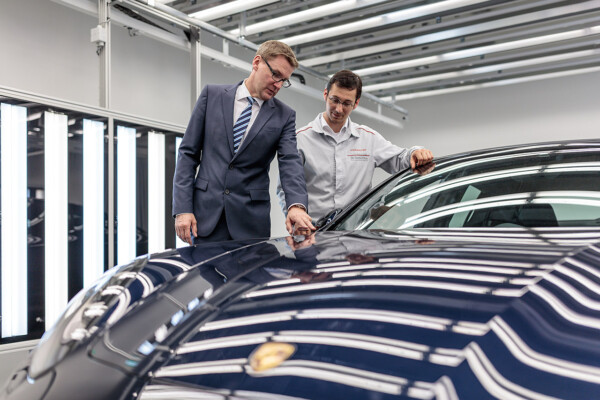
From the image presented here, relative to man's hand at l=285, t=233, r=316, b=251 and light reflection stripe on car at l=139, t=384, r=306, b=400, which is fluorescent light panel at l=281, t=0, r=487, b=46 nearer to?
man's hand at l=285, t=233, r=316, b=251

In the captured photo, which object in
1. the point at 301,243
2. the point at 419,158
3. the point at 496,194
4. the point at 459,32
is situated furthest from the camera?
the point at 459,32

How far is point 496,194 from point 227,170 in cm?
106

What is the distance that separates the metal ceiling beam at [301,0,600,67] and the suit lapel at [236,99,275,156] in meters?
3.52

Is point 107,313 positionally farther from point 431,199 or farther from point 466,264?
point 431,199

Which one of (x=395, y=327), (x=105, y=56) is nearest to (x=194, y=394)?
(x=395, y=327)

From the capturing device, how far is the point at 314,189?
2479mm

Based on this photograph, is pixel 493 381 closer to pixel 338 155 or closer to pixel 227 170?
pixel 227 170

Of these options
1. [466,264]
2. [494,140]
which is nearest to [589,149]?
[466,264]

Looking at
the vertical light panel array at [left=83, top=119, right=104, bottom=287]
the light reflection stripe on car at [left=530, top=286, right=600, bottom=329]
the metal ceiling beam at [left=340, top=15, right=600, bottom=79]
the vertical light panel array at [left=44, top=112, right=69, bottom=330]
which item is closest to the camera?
the light reflection stripe on car at [left=530, top=286, right=600, bottom=329]

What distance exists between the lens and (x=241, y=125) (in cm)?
200

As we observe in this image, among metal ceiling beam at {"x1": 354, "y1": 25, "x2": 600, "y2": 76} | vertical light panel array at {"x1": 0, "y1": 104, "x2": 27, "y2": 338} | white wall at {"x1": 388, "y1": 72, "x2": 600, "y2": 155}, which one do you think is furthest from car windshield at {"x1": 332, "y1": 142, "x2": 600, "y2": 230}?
white wall at {"x1": 388, "y1": 72, "x2": 600, "y2": 155}

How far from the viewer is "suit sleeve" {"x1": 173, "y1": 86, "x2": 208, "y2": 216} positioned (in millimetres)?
1905

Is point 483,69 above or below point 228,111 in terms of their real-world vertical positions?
above

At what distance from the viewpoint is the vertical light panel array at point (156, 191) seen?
11.2ft
